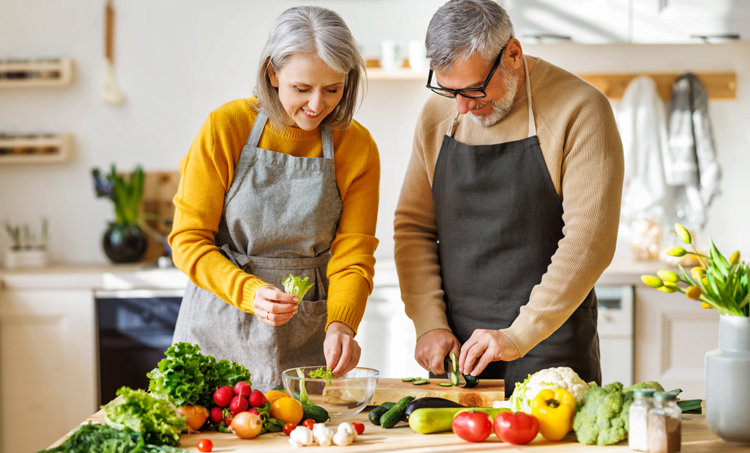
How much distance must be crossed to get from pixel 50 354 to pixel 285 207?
1.74 metres

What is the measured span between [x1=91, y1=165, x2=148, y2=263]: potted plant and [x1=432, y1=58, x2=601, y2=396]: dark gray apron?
1.94m

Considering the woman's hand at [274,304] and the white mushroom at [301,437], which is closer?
the white mushroom at [301,437]

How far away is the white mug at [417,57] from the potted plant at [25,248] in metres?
1.94

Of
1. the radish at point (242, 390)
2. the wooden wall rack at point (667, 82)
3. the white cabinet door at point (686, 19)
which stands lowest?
the radish at point (242, 390)

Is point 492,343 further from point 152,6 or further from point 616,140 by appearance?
point 152,6

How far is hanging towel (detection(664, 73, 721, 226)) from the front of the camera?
3084 mm

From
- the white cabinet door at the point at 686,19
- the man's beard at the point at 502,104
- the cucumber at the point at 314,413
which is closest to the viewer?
the cucumber at the point at 314,413

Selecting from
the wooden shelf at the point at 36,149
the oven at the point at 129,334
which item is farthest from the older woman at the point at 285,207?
the wooden shelf at the point at 36,149

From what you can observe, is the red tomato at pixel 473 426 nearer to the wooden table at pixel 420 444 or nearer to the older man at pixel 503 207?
the wooden table at pixel 420 444

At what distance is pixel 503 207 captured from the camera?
1.59 meters

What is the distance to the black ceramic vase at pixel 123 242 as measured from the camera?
312cm

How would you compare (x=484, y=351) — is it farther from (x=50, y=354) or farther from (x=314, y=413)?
(x=50, y=354)

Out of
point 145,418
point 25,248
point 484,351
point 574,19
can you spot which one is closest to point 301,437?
point 145,418

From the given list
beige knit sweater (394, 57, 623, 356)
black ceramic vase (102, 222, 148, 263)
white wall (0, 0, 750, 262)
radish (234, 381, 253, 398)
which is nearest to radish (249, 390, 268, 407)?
radish (234, 381, 253, 398)
